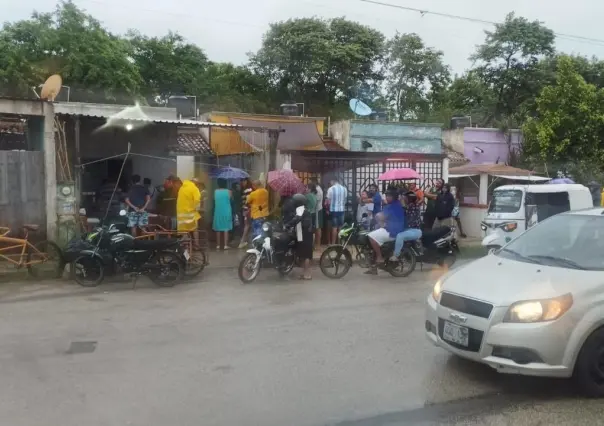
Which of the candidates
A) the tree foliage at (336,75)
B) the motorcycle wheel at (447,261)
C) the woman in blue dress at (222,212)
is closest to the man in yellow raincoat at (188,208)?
the woman in blue dress at (222,212)

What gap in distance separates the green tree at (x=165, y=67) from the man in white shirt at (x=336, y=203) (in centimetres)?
2427

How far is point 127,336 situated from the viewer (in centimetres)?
730

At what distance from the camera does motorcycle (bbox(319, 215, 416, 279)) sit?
11.5m

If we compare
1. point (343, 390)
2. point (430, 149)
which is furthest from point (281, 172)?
point (430, 149)

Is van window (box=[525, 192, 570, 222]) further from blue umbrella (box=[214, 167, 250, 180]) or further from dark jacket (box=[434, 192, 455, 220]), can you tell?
blue umbrella (box=[214, 167, 250, 180])

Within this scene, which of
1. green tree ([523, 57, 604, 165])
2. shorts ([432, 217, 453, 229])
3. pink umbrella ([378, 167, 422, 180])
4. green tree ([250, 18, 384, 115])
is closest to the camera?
shorts ([432, 217, 453, 229])

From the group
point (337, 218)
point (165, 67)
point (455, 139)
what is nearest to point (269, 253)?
point (337, 218)

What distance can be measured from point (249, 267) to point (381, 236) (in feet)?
8.11

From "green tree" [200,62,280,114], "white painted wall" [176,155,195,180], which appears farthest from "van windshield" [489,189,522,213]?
"green tree" [200,62,280,114]

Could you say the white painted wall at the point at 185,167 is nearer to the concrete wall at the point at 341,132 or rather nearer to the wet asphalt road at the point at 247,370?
the concrete wall at the point at 341,132

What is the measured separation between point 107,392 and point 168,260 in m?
5.29

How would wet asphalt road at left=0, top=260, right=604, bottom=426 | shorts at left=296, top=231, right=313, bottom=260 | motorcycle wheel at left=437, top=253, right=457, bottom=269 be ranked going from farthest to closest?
motorcycle wheel at left=437, top=253, right=457, bottom=269, shorts at left=296, top=231, right=313, bottom=260, wet asphalt road at left=0, top=260, right=604, bottom=426

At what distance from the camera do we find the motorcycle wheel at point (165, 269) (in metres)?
10.5

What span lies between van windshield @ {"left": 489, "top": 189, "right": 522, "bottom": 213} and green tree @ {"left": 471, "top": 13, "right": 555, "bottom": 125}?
1923 cm
